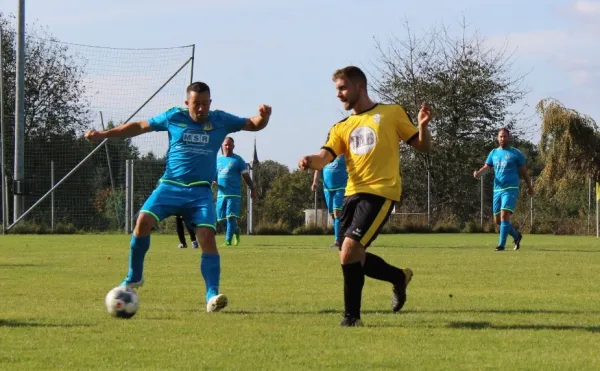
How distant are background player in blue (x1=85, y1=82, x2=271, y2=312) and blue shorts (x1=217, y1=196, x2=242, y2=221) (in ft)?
39.2

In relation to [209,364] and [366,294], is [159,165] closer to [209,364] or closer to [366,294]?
[366,294]

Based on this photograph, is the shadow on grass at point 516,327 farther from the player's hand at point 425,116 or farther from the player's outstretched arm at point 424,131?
the player's hand at point 425,116

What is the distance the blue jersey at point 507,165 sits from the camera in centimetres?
1841

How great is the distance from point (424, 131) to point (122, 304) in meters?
2.59

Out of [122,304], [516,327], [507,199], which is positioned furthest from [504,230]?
[122,304]

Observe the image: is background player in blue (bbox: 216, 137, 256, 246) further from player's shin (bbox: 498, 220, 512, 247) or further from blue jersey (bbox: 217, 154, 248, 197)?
player's shin (bbox: 498, 220, 512, 247)

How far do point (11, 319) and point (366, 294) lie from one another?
11.6ft

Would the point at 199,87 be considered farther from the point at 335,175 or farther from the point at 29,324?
the point at 335,175

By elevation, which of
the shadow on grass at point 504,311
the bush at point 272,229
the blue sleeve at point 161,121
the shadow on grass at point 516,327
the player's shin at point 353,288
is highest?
the blue sleeve at point 161,121

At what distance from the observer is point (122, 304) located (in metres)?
7.70

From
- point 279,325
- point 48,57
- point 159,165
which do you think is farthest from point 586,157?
point 279,325

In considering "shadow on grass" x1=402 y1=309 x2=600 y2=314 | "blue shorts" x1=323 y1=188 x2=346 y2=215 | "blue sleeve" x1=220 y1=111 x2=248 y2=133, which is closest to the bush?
"blue shorts" x1=323 y1=188 x2=346 y2=215

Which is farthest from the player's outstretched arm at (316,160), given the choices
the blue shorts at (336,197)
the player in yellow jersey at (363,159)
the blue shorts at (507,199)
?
the blue shorts at (336,197)

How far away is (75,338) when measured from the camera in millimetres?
6613
